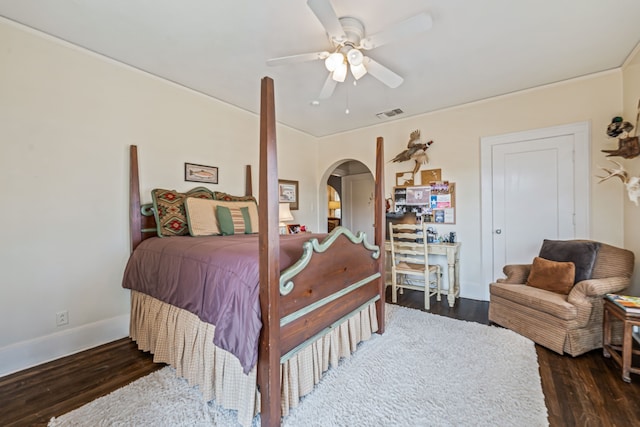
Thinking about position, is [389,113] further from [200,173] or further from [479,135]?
[200,173]

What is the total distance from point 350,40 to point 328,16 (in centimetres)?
45

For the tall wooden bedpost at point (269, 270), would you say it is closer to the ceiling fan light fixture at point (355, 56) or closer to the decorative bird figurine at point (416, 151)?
the ceiling fan light fixture at point (355, 56)

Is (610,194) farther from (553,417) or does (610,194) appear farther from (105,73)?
(105,73)

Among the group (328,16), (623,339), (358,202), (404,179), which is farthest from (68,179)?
(358,202)

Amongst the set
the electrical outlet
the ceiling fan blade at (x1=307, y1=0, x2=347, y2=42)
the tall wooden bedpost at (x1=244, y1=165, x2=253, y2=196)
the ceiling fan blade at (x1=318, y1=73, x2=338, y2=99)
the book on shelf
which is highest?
the ceiling fan blade at (x1=307, y1=0, x2=347, y2=42)

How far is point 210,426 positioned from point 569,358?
2.66m

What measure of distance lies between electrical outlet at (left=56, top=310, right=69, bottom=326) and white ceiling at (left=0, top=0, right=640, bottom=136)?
2.30 metres

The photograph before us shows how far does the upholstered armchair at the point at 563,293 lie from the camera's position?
207cm

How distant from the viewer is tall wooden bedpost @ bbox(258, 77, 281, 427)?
1.29 meters

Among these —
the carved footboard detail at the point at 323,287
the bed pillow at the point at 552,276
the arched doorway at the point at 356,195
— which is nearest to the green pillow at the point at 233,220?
the carved footboard detail at the point at 323,287

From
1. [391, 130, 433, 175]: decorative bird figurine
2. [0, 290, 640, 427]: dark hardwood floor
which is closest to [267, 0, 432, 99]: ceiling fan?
[391, 130, 433, 175]: decorative bird figurine

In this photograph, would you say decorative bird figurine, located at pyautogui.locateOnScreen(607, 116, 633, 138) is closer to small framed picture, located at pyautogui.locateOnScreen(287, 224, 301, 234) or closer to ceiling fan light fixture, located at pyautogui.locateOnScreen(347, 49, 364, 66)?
A: ceiling fan light fixture, located at pyautogui.locateOnScreen(347, 49, 364, 66)

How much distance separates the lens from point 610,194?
2.71 metres

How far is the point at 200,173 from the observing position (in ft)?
10.4
